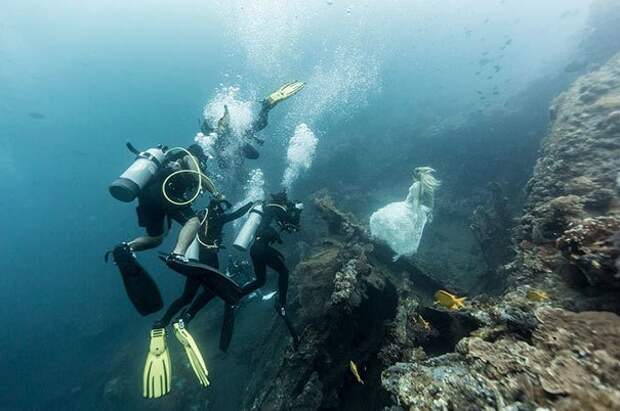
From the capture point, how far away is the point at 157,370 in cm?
492

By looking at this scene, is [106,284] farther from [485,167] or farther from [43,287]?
[485,167]

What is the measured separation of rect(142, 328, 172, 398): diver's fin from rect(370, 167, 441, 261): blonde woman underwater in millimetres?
5327

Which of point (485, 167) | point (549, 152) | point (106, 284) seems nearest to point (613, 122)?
point (549, 152)

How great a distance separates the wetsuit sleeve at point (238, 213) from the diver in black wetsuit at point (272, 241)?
1.10ft

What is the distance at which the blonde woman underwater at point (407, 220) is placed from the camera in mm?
8203

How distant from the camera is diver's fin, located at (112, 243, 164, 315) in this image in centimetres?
488

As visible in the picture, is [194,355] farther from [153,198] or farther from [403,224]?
[403,224]

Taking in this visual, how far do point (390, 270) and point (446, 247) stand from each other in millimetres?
4229

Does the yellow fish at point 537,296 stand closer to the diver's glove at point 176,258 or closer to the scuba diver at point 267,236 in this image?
the scuba diver at point 267,236

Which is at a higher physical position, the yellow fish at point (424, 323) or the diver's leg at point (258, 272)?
the diver's leg at point (258, 272)

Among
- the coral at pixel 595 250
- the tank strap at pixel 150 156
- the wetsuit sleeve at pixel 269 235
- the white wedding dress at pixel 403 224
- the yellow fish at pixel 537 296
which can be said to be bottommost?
the white wedding dress at pixel 403 224

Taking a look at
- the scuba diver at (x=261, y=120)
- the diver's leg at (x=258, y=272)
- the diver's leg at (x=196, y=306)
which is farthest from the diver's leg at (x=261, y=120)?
the diver's leg at (x=196, y=306)

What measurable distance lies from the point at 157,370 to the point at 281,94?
746 cm

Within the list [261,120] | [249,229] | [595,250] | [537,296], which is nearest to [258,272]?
[249,229]
